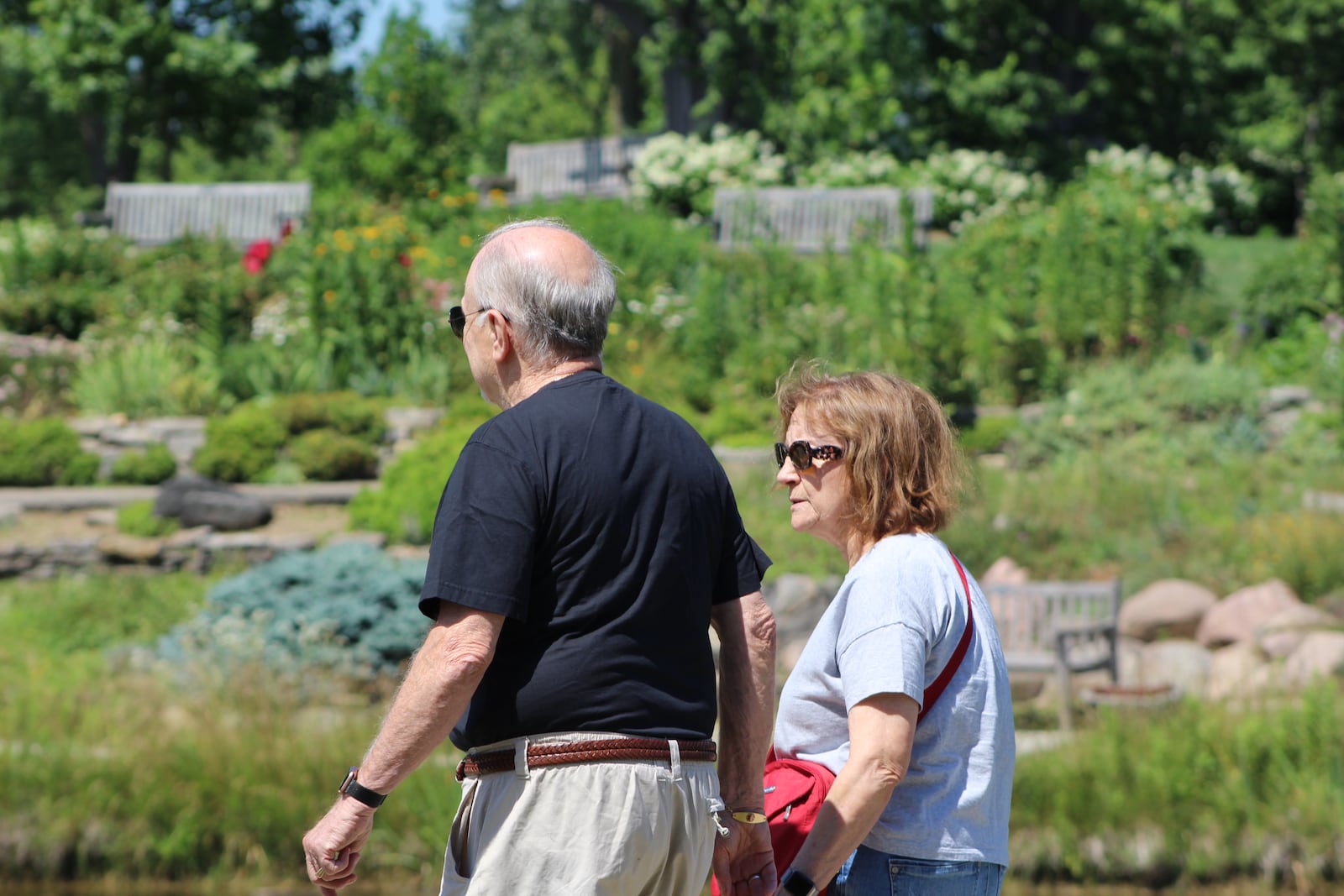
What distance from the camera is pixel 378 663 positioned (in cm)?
729

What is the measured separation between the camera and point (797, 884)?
7.23 ft

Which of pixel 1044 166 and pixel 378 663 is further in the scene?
pixel 1044 166

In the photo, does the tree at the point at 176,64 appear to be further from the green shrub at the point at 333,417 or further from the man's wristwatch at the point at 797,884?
the man's wristwatch at the point at 797,884

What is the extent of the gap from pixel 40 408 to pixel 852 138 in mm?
11469

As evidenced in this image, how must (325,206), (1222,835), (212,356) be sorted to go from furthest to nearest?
(325,206) → (212,356) → (1222,835)

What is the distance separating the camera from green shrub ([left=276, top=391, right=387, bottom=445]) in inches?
421

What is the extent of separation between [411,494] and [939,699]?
7.29 m

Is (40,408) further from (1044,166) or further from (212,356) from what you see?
(1044,166)

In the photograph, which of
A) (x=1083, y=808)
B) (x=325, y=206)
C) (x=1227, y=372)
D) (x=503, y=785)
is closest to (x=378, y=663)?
(x=1083, y=808)

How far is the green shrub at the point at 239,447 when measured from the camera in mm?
10336

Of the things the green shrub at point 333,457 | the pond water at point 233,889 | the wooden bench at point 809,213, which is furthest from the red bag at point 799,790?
the wooden bench at point 809,213

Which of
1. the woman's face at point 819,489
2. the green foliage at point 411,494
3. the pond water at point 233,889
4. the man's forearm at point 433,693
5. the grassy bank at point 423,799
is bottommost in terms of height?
the pond water at point 233,889

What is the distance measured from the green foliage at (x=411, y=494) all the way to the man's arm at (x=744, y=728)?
21.8ft

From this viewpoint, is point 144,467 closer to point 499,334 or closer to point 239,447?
point 239,447
